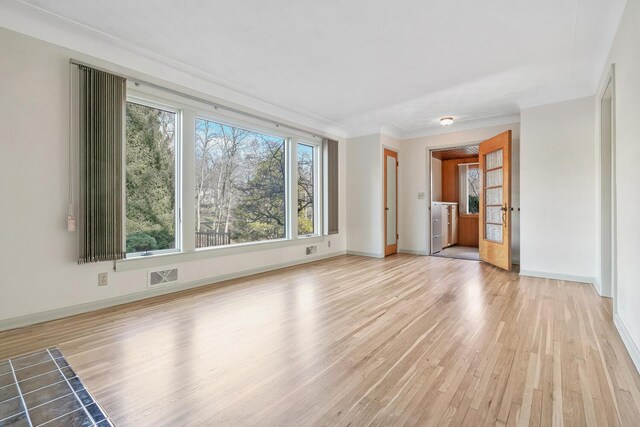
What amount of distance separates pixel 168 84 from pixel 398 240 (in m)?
5.45

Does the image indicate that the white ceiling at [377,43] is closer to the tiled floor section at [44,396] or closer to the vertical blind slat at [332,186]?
the vertical blind slat at [332,186]

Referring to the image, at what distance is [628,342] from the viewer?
2258 millimetres

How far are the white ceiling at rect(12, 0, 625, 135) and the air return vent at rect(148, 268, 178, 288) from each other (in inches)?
98.7

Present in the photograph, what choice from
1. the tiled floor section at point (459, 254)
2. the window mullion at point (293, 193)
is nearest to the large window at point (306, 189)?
the window mullion at point (293, 193)

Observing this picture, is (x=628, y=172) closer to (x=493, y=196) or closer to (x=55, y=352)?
(x=493, y=196)

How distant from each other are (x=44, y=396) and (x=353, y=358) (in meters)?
1.85

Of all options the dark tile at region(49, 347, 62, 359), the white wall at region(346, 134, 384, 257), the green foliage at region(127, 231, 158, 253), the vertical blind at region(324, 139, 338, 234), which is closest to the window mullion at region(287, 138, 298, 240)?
the vertical blind at region(324, 139, 338, 234)

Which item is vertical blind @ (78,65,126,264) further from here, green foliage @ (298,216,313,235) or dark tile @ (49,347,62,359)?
green foliage @ (298,216,313,235)

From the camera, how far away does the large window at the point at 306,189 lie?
599 cm

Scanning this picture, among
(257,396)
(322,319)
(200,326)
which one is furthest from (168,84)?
(257,396)

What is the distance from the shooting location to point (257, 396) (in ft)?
5.62

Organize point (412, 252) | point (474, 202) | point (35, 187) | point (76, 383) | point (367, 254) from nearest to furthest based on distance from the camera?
point (76, 383), point (35, 187), point (367, 254), point (412, 252), point (474, 202)

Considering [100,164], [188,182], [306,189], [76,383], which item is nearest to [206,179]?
[188,182]

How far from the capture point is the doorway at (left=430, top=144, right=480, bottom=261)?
7932mm
